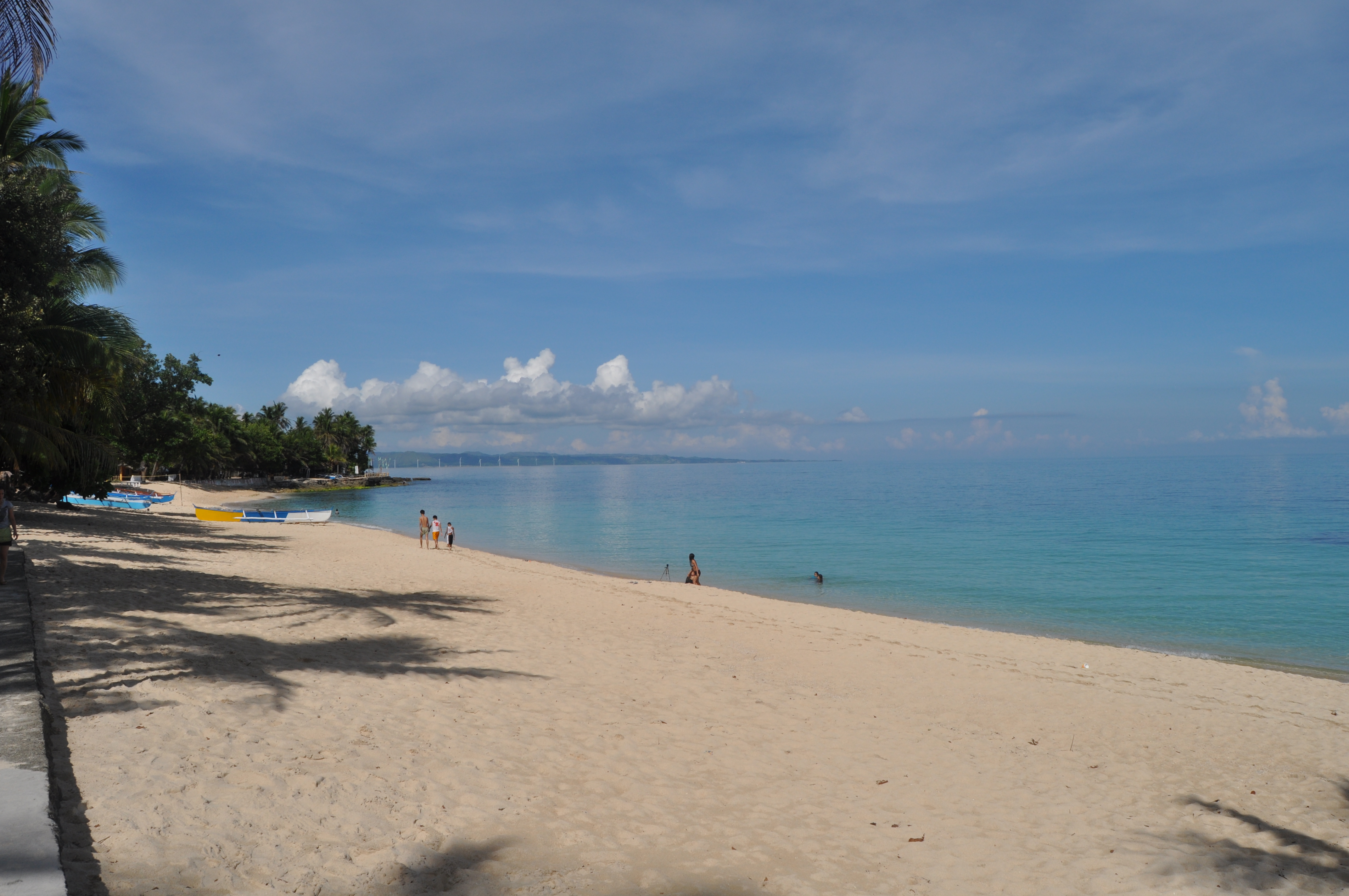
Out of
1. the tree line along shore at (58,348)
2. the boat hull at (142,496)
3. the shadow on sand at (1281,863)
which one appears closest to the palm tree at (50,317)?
the tree line along shore at (58,348)

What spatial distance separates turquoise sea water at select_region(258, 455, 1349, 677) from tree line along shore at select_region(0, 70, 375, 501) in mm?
16317

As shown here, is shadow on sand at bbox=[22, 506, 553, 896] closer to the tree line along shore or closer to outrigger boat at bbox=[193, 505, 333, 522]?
the tree line along shore

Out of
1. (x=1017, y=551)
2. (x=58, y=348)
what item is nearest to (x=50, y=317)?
(x=58, y=348)

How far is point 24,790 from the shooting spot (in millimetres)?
3748

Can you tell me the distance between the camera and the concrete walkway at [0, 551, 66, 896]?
2975mm

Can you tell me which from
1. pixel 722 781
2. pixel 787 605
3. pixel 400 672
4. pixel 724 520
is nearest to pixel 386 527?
pixel 724 520

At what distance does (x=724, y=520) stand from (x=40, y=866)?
53217mm

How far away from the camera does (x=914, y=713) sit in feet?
31.3

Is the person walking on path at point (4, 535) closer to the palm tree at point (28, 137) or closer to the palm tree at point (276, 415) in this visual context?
the palm tree at point (28, 137)

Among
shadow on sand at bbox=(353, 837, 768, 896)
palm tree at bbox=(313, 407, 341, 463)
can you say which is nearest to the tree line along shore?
shadow on sand at bbox=(353, 837, 768, 896)

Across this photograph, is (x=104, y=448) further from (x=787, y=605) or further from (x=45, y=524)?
(x=787, y=605)

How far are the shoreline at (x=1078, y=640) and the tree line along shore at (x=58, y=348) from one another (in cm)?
1547

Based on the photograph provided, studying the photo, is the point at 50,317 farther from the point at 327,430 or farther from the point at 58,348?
the point at 327,430

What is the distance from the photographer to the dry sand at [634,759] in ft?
15.2
